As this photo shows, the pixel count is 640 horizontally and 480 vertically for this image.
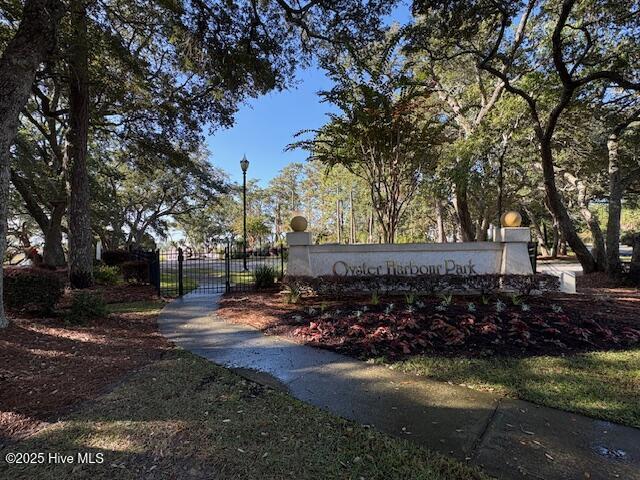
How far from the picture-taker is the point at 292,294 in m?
7.16

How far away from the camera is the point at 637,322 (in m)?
5.11

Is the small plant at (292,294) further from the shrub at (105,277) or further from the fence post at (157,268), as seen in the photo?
the shrub at (105,277)

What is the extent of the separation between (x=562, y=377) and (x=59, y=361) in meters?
5.29

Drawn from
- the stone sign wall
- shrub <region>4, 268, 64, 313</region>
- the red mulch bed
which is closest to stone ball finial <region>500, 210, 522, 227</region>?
the stone sign wall

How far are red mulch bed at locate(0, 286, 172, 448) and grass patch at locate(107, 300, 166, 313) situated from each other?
2.98 ft

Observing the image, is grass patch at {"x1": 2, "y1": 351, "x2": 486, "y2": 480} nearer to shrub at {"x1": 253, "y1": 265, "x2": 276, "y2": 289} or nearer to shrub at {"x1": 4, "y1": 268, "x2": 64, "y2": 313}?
shrub at {"x1": 4, "y1": 268, "x2": 64, "y2": 313}

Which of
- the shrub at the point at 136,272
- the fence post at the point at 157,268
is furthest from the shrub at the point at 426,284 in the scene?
the shrub at the point at 136,272

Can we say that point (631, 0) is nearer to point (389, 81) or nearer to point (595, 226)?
point (389, 81)

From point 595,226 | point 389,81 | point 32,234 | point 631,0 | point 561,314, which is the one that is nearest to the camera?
point 561,314

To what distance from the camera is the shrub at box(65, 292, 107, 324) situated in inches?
216

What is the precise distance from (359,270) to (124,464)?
19.3 feet

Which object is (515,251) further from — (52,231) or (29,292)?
(52,231)

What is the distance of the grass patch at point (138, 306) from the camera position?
22.3 ft

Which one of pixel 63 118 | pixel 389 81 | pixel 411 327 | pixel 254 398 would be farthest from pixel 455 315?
pixel 63 118
